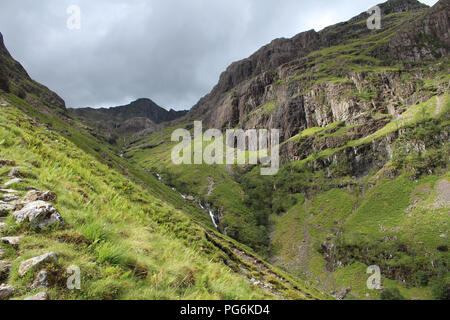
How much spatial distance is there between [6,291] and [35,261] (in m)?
0.46

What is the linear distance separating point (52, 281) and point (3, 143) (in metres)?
8.40

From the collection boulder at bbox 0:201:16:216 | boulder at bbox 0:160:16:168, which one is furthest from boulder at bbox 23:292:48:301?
boulder at bbox 0:160:16:168

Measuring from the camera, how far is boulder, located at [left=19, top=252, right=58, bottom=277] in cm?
309

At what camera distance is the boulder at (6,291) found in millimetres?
2771

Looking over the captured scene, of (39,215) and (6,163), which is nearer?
(39,215)

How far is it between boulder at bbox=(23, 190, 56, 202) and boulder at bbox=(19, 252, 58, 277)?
2.44 meters

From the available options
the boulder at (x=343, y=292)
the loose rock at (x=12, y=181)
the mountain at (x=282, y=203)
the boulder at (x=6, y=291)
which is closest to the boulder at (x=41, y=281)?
the mountain at (x=282, y=203)

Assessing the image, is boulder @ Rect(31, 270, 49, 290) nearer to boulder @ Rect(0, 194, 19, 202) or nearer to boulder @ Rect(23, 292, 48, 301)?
Result: boulder @ Rect(23, 292, 48, 301)

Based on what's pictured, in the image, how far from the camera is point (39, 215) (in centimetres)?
433

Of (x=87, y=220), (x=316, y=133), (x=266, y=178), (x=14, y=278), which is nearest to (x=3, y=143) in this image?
(x=87, y=220)

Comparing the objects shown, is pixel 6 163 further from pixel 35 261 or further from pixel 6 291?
pixel 6 291

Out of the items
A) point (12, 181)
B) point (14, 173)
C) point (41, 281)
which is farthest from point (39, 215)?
point (14, 173)

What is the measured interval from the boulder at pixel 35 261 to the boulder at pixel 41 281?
0.64ft

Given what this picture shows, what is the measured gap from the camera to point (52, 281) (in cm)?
315
